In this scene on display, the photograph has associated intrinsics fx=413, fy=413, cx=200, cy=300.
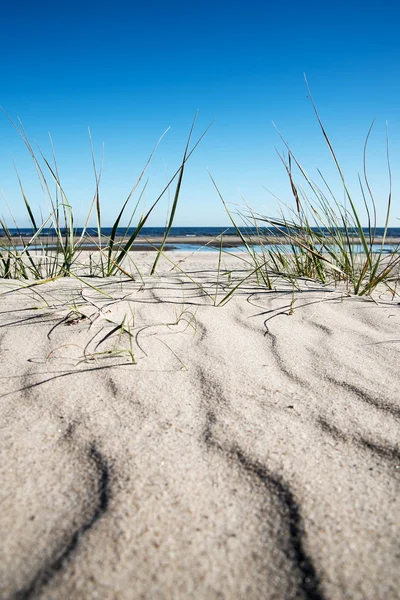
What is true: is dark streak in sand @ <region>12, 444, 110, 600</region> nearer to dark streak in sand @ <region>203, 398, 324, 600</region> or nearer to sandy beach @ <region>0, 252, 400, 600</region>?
sandy beach @ <region>0, 252, 400, 600</region>

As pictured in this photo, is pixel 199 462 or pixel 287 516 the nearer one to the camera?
pixel 287 516

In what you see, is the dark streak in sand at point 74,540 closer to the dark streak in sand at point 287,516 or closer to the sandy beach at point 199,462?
the sandy beach at point 199,462

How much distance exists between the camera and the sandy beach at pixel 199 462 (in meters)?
0.50

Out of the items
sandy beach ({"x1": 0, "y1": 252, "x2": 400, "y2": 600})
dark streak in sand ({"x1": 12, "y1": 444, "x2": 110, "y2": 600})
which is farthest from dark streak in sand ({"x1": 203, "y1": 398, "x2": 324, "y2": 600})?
dark streak in sand ({"x1": 12, "y1": 444, "x2": 110, "y2": 600})

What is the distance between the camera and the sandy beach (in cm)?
50

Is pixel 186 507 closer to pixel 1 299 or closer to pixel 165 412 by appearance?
pixel 165 412

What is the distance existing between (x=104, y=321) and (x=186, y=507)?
0.83m

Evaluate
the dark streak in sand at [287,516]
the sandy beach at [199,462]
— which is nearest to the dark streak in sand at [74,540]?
the sandy beach at [199,462]

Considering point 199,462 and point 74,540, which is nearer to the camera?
point 74,540

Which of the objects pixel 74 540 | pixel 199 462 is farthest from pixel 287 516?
pixel 74 540

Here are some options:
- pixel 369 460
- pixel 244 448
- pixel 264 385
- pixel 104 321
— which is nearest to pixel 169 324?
pixel 104 321

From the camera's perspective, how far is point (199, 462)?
0.68 m

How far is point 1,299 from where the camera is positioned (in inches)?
63.2

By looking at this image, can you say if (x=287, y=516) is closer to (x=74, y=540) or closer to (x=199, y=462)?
(x=199, y=462)
